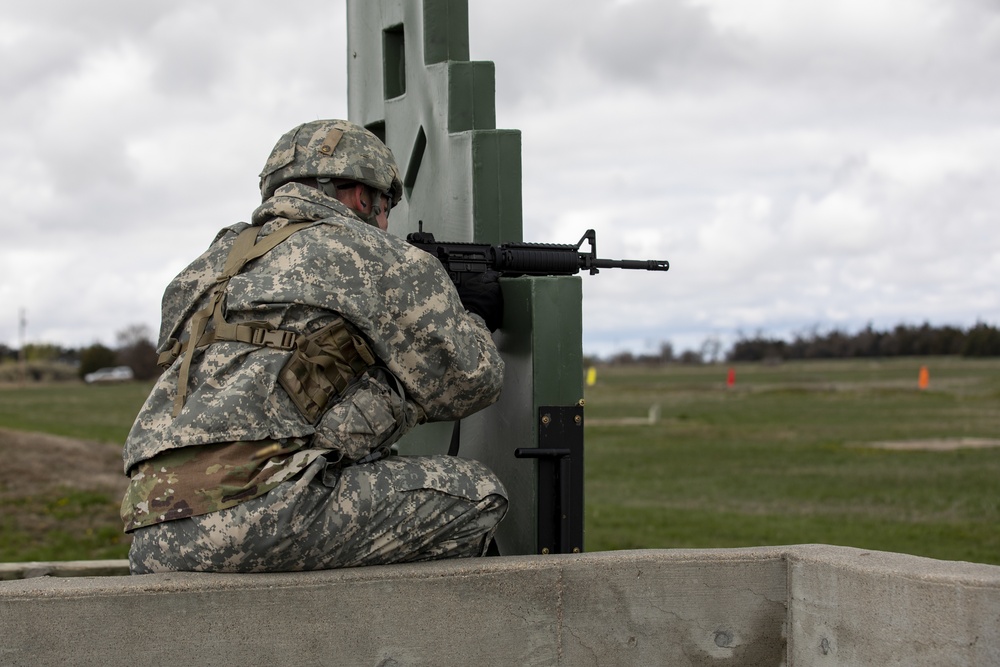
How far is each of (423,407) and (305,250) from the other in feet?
2.28

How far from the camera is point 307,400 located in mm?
3684

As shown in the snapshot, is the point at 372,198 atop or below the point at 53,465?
atop

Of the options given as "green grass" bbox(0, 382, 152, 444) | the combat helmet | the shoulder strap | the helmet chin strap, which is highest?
the combat helmet

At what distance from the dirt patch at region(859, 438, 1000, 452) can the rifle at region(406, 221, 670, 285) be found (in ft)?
64.0

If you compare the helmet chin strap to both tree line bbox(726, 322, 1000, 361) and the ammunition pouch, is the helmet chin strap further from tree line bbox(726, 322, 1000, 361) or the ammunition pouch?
tree line bbox(726, 322, 1000, 361)

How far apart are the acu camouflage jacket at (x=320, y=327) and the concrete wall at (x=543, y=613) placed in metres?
0.45

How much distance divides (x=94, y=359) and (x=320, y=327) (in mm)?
91396

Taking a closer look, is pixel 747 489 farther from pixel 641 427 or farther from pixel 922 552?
pixel 641 427

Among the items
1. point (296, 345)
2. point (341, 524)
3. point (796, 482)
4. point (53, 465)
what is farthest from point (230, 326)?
point (796, 482)

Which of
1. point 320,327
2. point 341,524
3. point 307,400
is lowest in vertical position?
point 341,524

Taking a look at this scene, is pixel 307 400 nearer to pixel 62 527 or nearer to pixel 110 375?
pixel 62 527

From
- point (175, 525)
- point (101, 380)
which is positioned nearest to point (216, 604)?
point (175, 525)

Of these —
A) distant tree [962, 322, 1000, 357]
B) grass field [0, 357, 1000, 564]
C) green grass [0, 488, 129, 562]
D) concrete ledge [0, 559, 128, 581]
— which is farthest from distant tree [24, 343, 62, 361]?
concrete ledge [0, 559, 128, 581]

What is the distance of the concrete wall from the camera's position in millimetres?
3355
